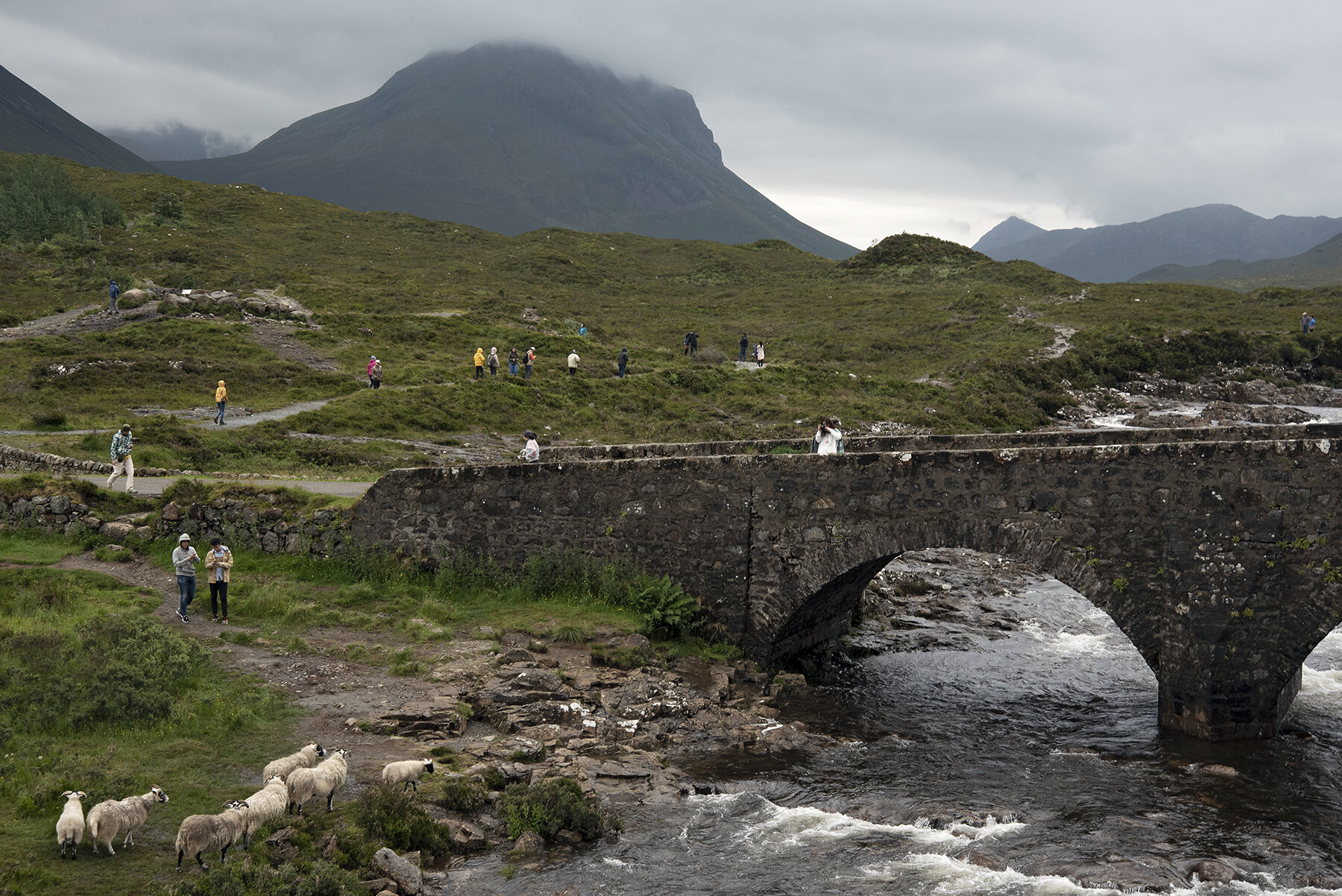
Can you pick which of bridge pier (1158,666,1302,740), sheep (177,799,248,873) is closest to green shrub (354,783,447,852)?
sheep (177,799,248,873)

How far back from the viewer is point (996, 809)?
42.0 ft

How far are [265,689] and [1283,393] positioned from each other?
57.5m

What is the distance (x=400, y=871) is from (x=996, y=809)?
7550 millimetres

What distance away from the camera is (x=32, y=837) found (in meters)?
9.95

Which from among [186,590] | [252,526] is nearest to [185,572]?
[186,590]

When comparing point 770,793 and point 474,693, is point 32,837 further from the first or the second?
point 770,793

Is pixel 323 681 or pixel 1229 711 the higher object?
pixel 1229 711

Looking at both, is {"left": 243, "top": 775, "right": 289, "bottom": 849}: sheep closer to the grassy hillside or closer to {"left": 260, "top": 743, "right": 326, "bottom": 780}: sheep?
{"left": 260, "top": 743, "right": 326, "bottom": 780}: sheep

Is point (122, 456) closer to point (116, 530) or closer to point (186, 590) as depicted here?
point (116, 530)

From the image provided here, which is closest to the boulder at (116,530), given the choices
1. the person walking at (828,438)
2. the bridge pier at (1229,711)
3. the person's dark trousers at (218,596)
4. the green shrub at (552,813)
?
the person's dark trousers at (218,596)

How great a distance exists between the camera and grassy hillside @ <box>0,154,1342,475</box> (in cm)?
4050

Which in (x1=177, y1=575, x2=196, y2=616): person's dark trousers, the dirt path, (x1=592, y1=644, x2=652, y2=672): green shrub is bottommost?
the dirt path

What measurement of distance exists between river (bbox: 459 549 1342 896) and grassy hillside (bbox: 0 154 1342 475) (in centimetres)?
2069

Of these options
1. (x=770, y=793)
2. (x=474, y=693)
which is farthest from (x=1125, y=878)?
(x=474, y=693)
